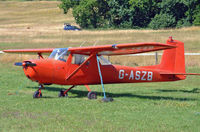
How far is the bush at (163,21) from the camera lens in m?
58.3

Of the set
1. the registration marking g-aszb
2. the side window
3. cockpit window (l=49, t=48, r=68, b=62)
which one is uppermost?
cockpit window (l=49, t=48, r=68, b=62)

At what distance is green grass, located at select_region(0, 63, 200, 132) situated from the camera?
29.6 ft

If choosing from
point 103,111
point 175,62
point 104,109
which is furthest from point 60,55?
point 175,62

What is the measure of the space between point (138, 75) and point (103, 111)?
4102mm

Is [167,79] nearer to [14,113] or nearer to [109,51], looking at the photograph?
[109,51]

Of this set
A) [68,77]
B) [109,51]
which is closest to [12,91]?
[68,77]

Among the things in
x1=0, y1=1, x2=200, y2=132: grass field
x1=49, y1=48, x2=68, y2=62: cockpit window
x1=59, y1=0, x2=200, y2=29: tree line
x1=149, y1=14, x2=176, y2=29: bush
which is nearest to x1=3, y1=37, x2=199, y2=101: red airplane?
x1=49, y1=48, x2=68, y2=62: cockpit window

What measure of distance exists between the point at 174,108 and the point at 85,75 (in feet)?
12.1

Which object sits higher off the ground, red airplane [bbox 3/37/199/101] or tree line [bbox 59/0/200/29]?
red airplane [bbox 3/37/199/101]

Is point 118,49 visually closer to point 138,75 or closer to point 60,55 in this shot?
point 138,75

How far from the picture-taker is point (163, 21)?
58.3 meters

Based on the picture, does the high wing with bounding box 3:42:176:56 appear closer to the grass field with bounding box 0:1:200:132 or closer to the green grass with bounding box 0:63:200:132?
the grass field with bounding box 0:1:200:132

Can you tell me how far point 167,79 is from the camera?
603 inches

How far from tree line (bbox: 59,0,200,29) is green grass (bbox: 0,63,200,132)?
43.3 meters
